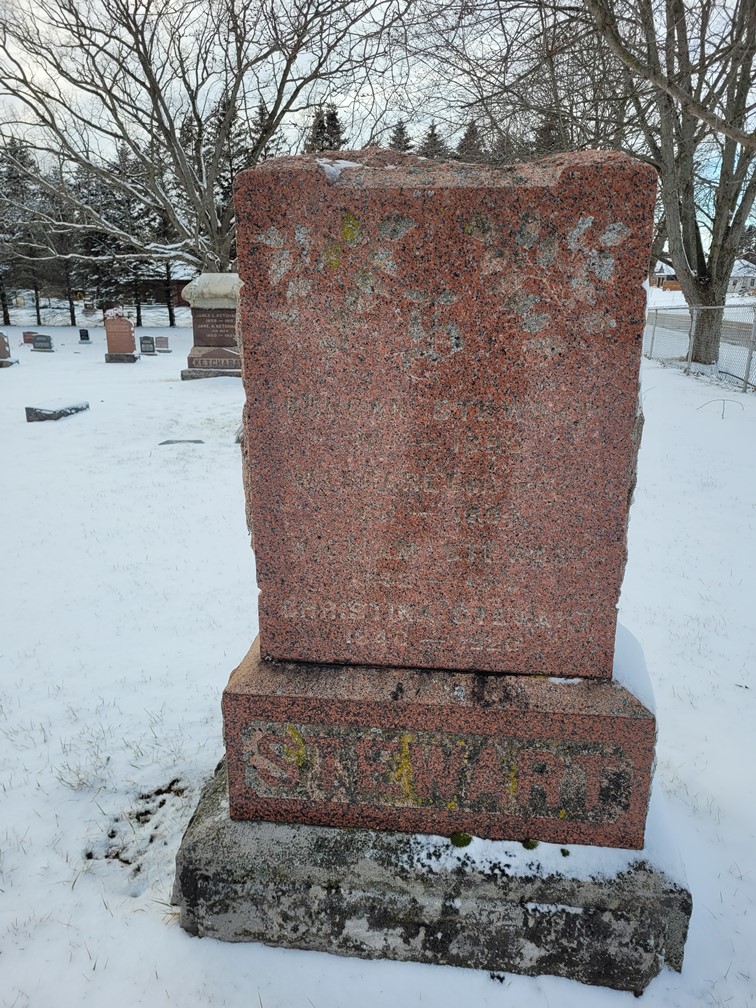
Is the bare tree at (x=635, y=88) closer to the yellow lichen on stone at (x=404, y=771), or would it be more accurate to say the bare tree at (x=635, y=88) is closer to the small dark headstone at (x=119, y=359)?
the yellow lichen on stone at (x=404, y=771)

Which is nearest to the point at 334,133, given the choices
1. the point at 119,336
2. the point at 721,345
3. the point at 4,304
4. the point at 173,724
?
the point at 119,336

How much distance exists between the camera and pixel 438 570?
1942mm

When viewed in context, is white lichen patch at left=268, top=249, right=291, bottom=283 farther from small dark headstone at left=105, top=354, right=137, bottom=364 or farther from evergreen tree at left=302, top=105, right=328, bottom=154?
small dark headstone at left=105, top=354, right=137, bottom=364

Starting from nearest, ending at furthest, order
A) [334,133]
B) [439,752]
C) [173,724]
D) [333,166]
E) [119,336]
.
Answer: [333,166]
[439,752]
[173,724]
[119,336]
[334,133]

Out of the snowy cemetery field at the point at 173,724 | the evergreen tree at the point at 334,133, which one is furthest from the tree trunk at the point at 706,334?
the evergreen tree at the point at 334,133

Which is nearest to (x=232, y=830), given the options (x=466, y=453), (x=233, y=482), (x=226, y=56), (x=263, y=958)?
(x=263, y=958)

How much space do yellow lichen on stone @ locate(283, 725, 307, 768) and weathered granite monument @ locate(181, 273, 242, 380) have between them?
14.3m

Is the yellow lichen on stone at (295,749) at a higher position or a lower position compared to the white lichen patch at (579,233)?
lower

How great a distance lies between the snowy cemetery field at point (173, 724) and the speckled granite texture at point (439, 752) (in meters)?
0.43

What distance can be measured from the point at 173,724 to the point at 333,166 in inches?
103

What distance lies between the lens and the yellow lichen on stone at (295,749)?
6.56 ft

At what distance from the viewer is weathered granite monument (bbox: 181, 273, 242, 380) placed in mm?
15430

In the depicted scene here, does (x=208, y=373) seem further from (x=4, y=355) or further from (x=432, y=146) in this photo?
(x=4, y=355)

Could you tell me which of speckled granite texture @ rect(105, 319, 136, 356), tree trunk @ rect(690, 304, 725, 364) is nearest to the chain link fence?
tree trunk @ rect(690, 304, 725, 364)
